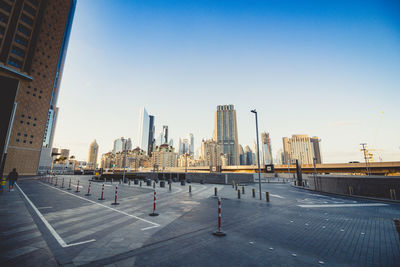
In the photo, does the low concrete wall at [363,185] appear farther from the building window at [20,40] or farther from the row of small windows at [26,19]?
the row of small windows at [26,19]

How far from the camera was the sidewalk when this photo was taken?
13.3 ft

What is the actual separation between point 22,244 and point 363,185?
23479 mm

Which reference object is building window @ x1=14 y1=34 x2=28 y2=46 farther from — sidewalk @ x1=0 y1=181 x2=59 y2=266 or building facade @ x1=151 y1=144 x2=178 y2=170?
building facade @ x1=151 y1=144 x2=178 y2=170

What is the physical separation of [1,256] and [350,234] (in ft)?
35.5

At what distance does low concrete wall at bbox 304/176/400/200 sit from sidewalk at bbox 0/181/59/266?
21.8m

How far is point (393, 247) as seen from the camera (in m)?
5.14

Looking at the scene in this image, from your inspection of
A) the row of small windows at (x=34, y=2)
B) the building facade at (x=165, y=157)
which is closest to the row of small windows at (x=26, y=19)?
the row of small windows at (x=34, y=2)

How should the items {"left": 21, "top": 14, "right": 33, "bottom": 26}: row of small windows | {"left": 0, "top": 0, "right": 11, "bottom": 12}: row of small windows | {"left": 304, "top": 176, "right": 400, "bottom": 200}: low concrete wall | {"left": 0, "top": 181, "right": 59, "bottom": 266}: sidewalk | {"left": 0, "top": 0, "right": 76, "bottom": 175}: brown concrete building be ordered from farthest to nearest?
{"left": 21, "top": 14, "right": 33, "bottom": 26}: row of small windows, {"left": 0, "top": 0, "right": 76, "bottom": 175}: brown concrete building, {"left": 0, "top": 0, "right": 11, "bottom": 12}: row of small windows, {"left": 304, "top": 176, "right": 400, "bottom": 200}: low concrete wall, {"left": 0, "top": 181, "right": 59, "bottom": 266}: sidewalk

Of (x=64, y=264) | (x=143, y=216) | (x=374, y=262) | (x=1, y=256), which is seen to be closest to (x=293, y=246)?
(x=374, y=262)

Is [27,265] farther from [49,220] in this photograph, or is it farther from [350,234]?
[350,234]

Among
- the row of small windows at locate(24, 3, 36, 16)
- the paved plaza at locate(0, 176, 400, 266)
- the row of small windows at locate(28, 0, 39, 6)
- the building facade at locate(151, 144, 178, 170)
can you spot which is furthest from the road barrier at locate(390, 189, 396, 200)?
the building facade at locate(151, 144, 178, 170)

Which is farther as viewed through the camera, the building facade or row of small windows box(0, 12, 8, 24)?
the building facade

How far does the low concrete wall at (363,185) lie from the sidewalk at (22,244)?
21.8 meters

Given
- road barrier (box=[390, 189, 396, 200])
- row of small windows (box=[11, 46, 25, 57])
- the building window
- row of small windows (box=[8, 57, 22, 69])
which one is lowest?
road barrier (box=[390, 189, 396, 200])
